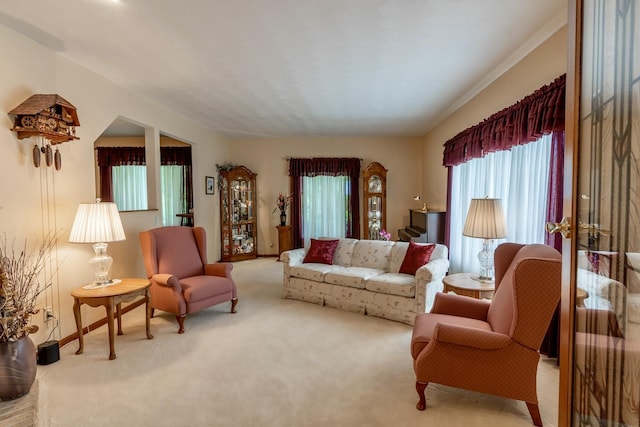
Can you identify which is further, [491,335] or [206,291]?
[206,291]

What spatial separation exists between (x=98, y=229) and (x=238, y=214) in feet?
12.9

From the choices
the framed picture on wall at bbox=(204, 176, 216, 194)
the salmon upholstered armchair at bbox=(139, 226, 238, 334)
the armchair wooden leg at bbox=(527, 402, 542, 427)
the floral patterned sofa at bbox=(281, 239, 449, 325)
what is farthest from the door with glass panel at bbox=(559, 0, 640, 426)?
the framed picture on wall at bbox=(204, 176, 216, 194)

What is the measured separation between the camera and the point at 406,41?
2637 millimetres

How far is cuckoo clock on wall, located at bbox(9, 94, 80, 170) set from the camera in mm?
2488

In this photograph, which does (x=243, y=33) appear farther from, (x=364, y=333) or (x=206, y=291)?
(x=364, y=333)

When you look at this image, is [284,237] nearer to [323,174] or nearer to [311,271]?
[323,174]

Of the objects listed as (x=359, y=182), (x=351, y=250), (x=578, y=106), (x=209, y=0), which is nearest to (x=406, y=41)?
(x=209, y=0)

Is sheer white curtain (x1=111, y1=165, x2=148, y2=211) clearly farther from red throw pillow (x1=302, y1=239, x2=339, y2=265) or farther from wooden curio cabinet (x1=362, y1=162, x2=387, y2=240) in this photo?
wooden curio cabinet (x1=362, y1=162, x2=387, y2=240)

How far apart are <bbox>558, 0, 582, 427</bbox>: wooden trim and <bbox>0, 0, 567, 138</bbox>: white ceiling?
1252 millimetres

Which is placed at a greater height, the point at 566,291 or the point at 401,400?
the point at 566,291

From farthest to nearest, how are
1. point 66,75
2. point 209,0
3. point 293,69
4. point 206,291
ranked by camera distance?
1. point 206,291
2. point 293,69
3. point 66,75
4. point 209,0

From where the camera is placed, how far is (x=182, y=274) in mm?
3727

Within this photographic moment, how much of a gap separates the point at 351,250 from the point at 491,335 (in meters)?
2.55

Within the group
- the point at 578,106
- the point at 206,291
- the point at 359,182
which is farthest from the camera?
the point at 359,182
